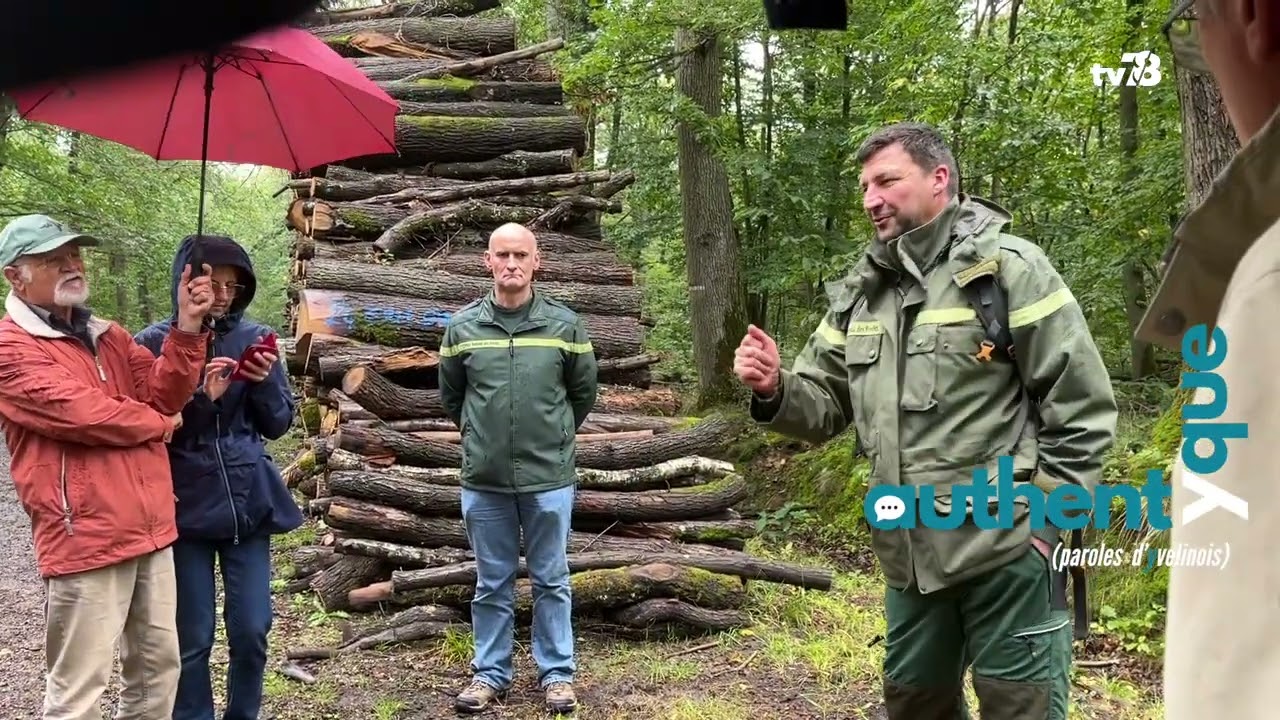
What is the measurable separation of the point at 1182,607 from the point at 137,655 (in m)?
3.65

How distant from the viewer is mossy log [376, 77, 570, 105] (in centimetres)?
868

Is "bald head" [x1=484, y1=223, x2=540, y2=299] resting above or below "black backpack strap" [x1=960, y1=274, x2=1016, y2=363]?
above

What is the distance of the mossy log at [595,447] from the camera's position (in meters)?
5.92

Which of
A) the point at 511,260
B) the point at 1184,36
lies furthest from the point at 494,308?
the point at 1184,36

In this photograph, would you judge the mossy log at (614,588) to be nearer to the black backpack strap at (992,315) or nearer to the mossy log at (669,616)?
the mossy log at (669,616)

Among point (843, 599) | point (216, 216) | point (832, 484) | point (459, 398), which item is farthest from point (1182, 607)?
→ point (216, 216)

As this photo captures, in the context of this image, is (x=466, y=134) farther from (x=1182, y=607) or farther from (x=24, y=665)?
(x=1182, y=607)

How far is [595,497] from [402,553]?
1283mm

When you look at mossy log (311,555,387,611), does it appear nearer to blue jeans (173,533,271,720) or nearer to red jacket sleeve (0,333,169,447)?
blue jeans (173,533,271,720)

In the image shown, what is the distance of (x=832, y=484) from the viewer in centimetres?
818

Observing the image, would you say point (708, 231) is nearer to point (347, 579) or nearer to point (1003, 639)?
point (347, 579)

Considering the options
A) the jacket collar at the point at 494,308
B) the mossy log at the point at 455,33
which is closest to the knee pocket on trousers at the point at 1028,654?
the jacket collar at the point at 494,308

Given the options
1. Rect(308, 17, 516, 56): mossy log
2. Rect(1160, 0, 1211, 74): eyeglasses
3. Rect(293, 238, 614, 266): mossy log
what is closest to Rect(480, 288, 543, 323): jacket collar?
Rect(293, 238, 614, 266): mossy log

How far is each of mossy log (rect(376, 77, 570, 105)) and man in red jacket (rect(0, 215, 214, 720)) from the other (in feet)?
18.5
